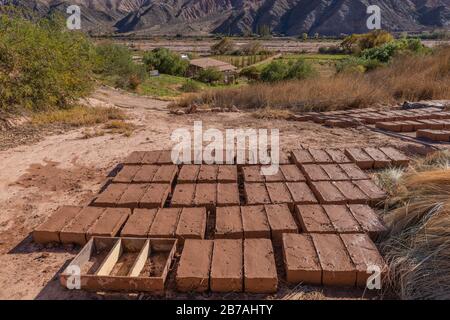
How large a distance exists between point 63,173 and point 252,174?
8.56 feet

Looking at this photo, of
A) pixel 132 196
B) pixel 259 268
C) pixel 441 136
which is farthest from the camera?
pixel 441 136

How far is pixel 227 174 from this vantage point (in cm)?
414

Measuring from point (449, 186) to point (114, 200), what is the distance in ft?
10.4

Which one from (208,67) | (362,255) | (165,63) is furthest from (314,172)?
(165,63)

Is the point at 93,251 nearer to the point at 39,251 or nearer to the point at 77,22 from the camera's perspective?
the point at 39,251

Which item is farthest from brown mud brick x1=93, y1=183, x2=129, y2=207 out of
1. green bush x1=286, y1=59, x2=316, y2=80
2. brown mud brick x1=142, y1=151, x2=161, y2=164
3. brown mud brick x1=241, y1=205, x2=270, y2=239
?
green bush x1=286, y1=59, x2=316, y2=80

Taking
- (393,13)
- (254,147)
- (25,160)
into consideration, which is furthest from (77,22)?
(393,13)

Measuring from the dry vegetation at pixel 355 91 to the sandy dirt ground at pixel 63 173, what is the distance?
138 centimetres

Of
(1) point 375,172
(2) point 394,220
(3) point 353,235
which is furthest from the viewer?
(1) point 375,172

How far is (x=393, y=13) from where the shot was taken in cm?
7688

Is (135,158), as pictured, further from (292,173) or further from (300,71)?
(300,71)

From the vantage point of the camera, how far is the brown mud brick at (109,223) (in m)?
2.99

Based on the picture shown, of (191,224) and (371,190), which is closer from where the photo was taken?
(191,224)

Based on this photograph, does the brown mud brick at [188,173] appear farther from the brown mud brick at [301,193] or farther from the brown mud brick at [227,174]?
the brown mud brick at [301,193]
